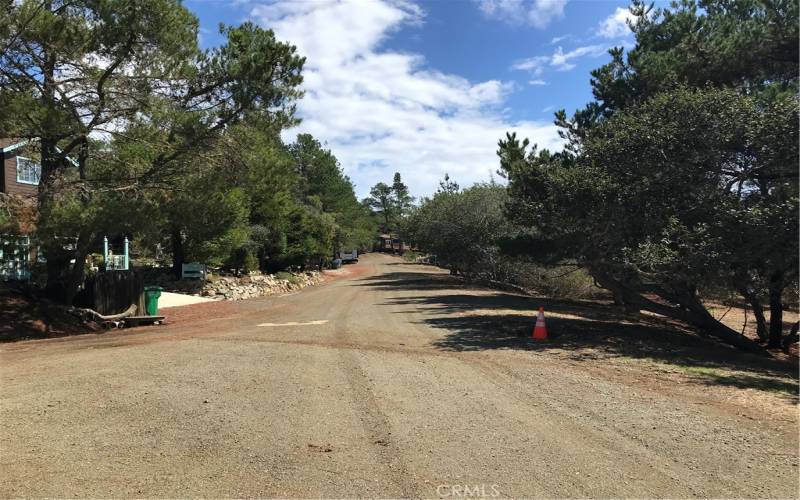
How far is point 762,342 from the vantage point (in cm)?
1423

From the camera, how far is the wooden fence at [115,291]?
51.8 ft

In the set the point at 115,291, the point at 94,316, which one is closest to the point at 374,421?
the point at 94,316

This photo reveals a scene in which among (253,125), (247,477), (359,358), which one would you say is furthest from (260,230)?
(247,477)

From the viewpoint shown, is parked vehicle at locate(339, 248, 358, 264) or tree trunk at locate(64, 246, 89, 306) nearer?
tree trunk at locate(64, 246, 89, 306)

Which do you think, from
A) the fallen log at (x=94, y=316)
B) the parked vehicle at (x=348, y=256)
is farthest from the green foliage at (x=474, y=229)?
the parked vehicle at (x=348, y=256)

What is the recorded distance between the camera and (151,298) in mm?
17094

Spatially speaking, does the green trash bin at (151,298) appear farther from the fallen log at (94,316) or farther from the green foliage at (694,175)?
the green foliage at (694,175)

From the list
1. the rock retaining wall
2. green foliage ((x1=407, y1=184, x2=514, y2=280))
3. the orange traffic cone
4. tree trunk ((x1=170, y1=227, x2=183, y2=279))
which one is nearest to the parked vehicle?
green foliage ((x1=407, y1=184, x2=514, y2=280))

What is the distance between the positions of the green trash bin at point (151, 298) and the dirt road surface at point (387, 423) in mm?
6909

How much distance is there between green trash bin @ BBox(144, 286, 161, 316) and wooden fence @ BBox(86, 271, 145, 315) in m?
0.26

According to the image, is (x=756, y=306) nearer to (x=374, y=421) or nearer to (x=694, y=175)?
(x=694, y=175)

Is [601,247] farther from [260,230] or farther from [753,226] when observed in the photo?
[260,230]

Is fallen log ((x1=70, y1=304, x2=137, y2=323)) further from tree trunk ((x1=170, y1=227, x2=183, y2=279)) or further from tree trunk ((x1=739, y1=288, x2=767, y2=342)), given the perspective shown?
tree trunk ((x1=739, y1=288, x2=767, y2=342))

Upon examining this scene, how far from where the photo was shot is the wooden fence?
15773mm
